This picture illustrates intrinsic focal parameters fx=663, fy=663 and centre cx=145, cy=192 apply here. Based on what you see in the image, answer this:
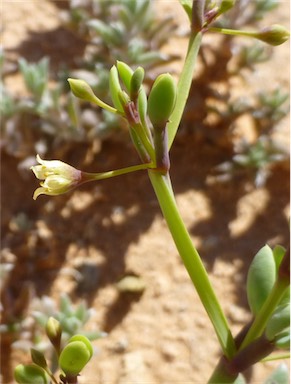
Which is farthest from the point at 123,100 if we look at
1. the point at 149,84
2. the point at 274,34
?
the point at 149,84

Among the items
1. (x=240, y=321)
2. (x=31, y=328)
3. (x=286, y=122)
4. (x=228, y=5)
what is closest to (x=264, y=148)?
(x=286, y=122)

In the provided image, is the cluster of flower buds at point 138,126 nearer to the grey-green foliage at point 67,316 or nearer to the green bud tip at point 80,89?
the green bud tip at point 80,89

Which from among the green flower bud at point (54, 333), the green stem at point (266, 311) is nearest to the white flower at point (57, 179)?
the green flower bud at point (54, 333)

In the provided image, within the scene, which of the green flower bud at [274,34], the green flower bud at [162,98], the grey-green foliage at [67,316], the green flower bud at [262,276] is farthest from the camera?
the grey-green foliage at [67,316]

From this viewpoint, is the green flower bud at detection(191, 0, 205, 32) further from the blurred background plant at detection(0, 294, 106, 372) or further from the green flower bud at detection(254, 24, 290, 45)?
the blurred background plant at detection(0, 294, 106, 372)

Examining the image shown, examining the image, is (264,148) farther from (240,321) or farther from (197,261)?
(197,261)
